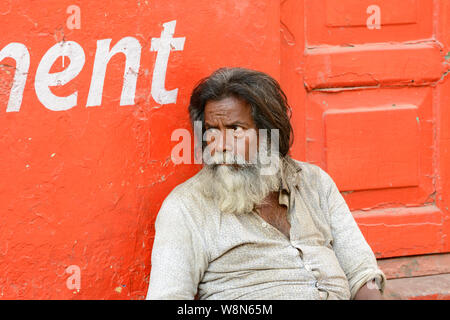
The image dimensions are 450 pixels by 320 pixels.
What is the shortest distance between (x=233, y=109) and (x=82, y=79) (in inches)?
26.4

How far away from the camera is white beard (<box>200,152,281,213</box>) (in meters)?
2.25

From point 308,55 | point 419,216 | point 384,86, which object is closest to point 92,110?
point 308,55

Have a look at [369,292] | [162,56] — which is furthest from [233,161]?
[369,292]

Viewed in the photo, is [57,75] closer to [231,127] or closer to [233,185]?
[231,127]

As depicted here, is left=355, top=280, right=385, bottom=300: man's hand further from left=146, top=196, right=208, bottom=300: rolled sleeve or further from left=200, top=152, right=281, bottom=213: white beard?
left=146, top=196, right=208, bottom=300: rolled sleeve

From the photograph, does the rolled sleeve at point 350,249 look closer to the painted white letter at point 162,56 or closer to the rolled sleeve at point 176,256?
the rolled sleeve at point 176,256

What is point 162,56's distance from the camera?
2463 mm

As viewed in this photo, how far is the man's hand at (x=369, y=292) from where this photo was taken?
2.29 metres

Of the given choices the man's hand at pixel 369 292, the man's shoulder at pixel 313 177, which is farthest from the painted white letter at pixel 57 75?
the man's hand at pixel 369 292

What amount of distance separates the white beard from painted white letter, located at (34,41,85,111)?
2.18ft

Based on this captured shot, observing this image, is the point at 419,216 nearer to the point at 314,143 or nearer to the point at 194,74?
the point at 314,143

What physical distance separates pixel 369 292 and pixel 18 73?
1754 millimetres

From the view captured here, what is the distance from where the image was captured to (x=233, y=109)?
7.68 feet
